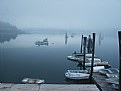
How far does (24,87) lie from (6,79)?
35.3 feet

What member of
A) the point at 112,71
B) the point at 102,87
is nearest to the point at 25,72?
the point at 112,71

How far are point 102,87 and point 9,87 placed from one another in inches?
197

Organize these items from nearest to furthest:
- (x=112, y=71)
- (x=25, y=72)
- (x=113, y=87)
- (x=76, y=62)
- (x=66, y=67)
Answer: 1. (x=113, y=87)
2. (x=112, y=71)
3. (x=25, y=72)
4. (x=66, y=67)
5. (x=76, y=62)

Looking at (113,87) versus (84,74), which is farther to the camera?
(84,74)

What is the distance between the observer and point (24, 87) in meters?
4.51

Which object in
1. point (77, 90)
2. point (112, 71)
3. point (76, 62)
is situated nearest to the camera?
point (77, 90)

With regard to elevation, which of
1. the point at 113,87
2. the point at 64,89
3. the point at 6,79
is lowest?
the point at 6,79

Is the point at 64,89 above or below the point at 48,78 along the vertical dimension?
above

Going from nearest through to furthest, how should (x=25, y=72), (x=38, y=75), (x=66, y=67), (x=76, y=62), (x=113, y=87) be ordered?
(x=113, y=87)
(x=38, y=75)
(x=25, y=72)
(x=66, y=67)
(x=76, y=62)

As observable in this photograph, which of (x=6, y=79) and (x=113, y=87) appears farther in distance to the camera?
(x=6, y=79)

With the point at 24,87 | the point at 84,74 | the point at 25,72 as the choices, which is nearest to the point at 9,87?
the point at 24,87

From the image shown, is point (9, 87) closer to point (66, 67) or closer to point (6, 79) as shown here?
point (6, 79)

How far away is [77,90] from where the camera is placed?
431cm

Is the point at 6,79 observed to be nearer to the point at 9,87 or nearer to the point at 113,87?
the point at 113,87
